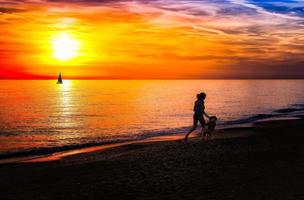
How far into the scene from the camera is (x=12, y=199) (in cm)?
1340

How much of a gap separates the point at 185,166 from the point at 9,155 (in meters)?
14.7

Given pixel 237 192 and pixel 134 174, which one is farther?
pixel 134 174

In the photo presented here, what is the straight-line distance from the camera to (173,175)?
15.4 metres

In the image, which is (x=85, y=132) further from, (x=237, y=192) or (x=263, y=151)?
(x=237, y=192)

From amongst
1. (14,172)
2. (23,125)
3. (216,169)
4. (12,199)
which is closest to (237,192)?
(216,169)

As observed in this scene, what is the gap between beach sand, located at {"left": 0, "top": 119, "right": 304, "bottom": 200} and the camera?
13141 mm

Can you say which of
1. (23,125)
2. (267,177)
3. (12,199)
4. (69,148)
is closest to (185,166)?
(267,177)

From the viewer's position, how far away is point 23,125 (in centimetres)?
4847

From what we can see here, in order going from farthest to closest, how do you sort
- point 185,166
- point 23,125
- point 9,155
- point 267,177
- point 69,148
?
point 23,125, point 69,148, point 9,155, point 185,166, point 267,177

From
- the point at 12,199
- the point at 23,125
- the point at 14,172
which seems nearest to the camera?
the point at 12,199

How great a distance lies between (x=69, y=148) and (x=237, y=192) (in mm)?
18650

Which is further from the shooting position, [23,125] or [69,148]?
[23,125]

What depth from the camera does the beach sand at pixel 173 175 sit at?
1314 cm

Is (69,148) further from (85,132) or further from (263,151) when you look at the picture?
(263,151)
